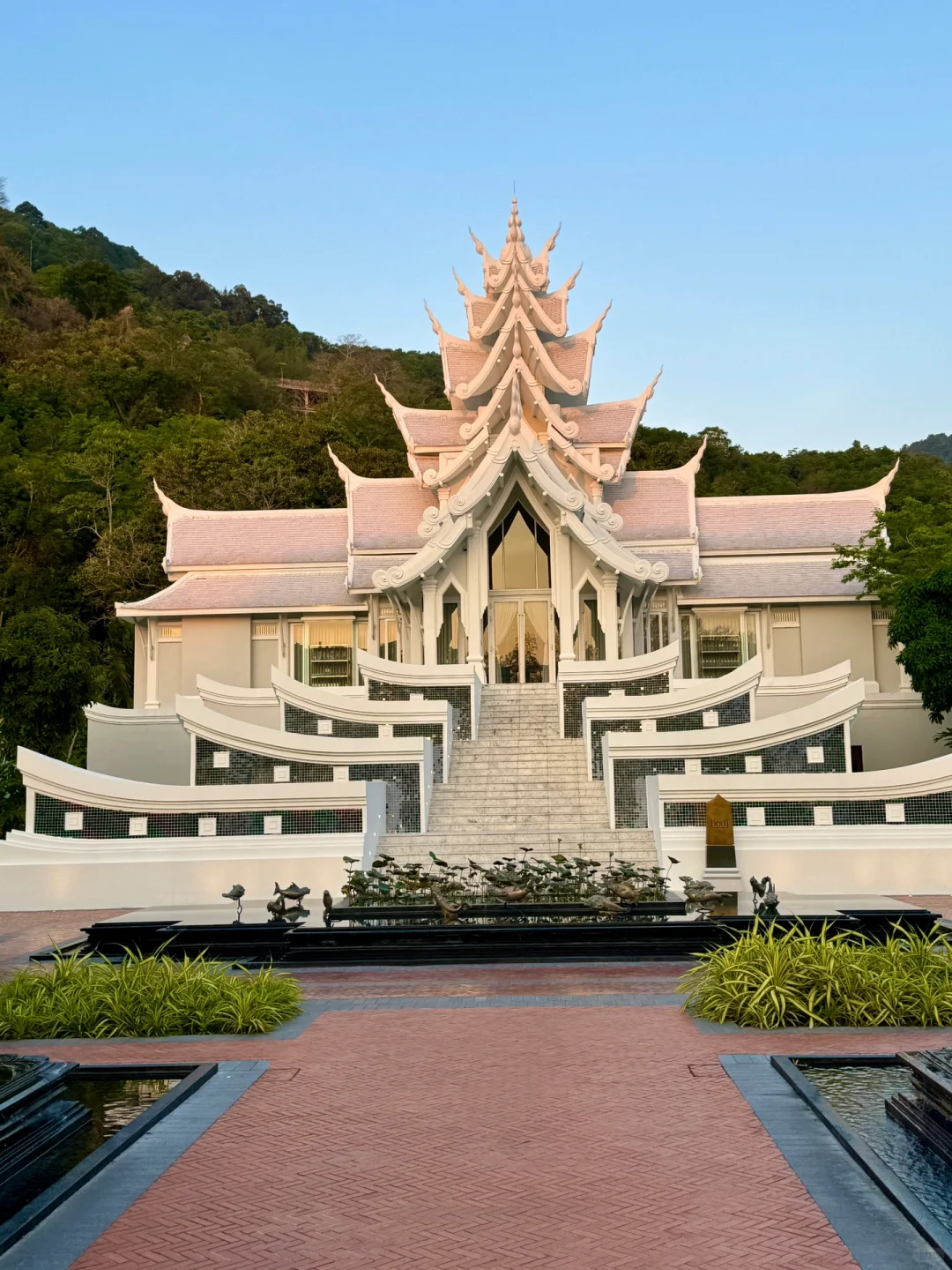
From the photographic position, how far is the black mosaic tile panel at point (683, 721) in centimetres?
2103

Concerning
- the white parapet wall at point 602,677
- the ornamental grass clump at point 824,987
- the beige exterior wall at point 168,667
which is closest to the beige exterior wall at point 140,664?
the beige exterior wall at point 168,667

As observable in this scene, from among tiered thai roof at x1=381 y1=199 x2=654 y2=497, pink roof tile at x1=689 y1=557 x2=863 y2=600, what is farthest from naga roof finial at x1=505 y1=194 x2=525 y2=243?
pink roof tile at x1=689 y1=557 x2=863 y2=600

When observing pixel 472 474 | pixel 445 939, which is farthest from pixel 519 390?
pixel 445 939

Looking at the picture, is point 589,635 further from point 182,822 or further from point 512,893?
point 512,893

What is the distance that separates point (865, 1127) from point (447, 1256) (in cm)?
262

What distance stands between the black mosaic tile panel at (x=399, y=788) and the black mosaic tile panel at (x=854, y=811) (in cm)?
445

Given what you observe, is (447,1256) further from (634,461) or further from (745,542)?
(634,461)

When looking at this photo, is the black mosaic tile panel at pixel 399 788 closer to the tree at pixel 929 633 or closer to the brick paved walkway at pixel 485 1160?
the tree at pixel 929 633

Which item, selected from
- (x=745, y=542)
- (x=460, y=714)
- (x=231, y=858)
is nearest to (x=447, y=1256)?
(x=231, y=858)

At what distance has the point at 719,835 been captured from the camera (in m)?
17.3

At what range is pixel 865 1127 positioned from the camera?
21.1ft

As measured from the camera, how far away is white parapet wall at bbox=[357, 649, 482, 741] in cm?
2248

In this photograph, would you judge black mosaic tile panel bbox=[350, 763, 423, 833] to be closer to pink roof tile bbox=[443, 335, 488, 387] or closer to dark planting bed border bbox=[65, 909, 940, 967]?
dark planting bed border bbox=[65, 909, 940, 967]

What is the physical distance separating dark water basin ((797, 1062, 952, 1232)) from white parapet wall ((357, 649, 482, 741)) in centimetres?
1519
